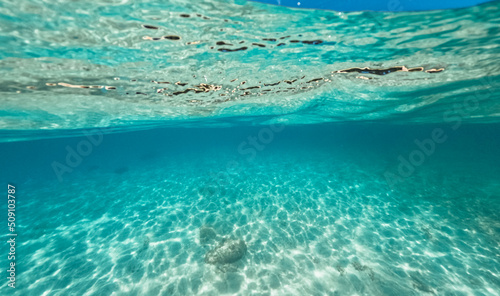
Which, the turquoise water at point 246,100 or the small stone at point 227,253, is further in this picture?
the small stone at point 227,253

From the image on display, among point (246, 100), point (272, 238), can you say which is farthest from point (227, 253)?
point (246, 100)

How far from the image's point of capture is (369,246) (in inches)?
334

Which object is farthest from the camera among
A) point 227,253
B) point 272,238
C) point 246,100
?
point 246,100

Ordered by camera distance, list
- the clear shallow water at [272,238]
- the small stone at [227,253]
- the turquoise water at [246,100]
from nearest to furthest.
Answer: the turquoise water at [246,100], the clear shallow water at [272,238], the small stone at [227,253]

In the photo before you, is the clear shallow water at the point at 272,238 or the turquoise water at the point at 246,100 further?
the clear shallow water at the point at 272,238

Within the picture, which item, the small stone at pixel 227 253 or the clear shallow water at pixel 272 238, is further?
the small stone at pixel 227 253

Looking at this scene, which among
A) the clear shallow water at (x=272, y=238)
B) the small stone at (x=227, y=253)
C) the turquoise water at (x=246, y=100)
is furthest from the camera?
the small stone at (x=227, y=253)

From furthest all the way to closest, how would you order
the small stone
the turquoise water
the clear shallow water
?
the small stone → the clear shallow water → the turquoise water

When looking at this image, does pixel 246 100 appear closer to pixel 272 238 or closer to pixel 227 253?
pixel 272 238

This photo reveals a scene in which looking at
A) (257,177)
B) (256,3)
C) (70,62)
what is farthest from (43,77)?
(257,177)

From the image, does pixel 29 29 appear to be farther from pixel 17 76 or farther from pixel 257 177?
pixel 257 177

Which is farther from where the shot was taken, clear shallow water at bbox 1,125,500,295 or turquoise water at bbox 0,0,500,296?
clear shallow water at bbox 1,125,500,295

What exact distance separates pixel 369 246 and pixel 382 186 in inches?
362

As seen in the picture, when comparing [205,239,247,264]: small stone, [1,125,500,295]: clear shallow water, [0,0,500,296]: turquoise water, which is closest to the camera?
[0,0,500,296]: turquoise water
